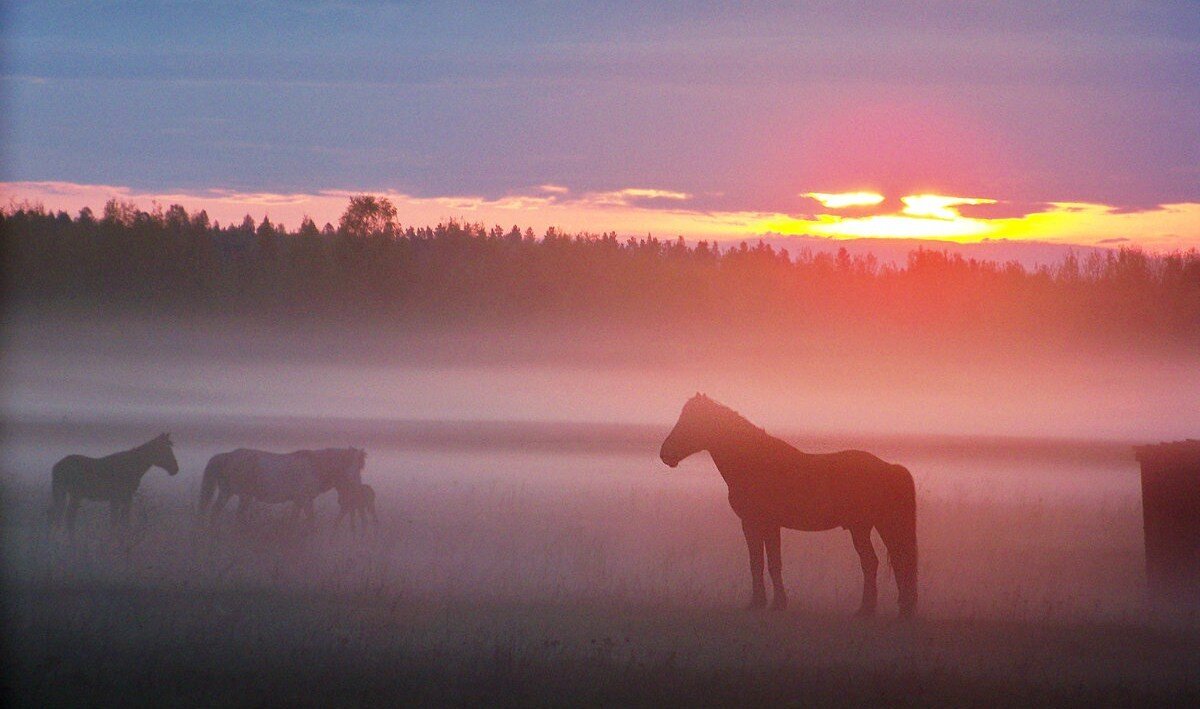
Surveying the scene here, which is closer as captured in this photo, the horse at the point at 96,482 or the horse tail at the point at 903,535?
the horse tail at the point at 903,535

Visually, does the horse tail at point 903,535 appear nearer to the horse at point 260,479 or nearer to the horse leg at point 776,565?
the horse leg at point 776,565

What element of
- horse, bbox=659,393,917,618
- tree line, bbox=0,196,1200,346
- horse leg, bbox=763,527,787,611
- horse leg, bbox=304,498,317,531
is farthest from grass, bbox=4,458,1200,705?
tree line, bbox=0,196,1200,346

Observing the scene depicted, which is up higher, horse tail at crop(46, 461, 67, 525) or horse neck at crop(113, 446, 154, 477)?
horse neck at crop(113, 446, 154, 477)

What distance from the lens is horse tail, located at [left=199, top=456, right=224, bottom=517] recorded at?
12789mm

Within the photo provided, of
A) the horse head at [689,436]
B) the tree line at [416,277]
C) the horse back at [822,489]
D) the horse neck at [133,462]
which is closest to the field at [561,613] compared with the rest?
the horse neck at [133,462]

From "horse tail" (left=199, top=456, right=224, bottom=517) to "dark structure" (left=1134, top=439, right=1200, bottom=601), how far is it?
10.6 m

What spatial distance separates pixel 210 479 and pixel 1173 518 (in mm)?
11029

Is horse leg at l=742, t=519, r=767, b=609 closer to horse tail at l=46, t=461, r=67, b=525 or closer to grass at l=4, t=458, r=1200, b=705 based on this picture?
grass at l=4, t=458, r=1200, b=705

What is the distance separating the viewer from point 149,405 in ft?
183

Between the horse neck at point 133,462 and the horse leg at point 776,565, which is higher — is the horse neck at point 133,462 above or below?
above

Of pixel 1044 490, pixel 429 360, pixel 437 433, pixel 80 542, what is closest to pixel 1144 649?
pixel 80 542

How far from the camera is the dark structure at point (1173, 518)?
9883mm

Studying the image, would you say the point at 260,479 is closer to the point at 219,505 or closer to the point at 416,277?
the point at 219,505

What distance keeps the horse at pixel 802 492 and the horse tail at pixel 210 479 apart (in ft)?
21.8
